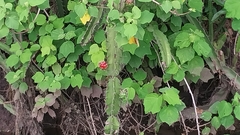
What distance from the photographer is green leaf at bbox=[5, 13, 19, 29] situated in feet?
5.68

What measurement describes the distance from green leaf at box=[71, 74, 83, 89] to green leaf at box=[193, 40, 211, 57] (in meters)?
0.50

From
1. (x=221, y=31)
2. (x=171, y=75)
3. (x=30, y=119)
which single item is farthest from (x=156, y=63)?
(x=30, y=119)

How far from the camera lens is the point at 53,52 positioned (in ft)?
6.33

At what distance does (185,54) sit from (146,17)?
10.8 inches

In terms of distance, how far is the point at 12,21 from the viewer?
1736 mm

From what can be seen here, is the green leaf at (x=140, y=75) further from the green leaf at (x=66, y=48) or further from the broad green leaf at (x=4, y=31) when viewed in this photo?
the broad green leaf at (x=4, y=31)

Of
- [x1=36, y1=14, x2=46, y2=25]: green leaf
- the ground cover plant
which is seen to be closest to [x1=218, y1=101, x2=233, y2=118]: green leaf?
the ground cover plant

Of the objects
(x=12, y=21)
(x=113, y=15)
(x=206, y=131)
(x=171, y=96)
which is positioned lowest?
(x=206, y=131)

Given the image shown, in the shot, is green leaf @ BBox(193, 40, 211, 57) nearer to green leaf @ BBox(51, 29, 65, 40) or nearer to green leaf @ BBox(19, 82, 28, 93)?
green leaf @ BBox(51, 29, 65, 40)

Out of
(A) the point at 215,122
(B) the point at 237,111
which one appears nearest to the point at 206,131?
(A) the point at 215,122

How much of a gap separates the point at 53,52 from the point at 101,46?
0.24 m

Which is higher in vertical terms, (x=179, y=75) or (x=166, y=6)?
(x=166, y=6)

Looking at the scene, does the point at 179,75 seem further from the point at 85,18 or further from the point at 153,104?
the point at 85,18

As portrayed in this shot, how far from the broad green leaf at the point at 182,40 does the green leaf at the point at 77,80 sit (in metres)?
0.43
